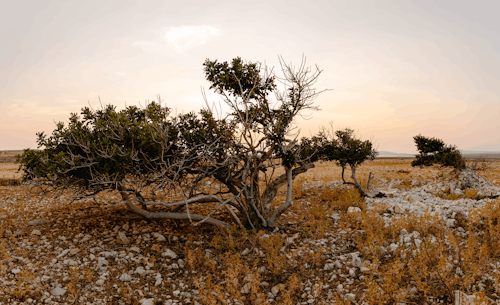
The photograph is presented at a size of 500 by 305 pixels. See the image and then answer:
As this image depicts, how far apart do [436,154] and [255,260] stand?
17.9m

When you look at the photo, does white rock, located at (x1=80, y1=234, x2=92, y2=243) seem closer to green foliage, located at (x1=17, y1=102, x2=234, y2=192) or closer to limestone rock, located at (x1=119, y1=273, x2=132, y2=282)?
green foliage, located at (x1=17, y1=102, x2=234, y2=192)

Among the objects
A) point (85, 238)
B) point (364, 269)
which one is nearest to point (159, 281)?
point (85, 238)

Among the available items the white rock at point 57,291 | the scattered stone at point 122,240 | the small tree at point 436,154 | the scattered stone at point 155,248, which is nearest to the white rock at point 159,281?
the scattered stone at point 155,248

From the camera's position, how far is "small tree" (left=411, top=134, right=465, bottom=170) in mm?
19562

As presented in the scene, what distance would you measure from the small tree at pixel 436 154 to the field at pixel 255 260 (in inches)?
367

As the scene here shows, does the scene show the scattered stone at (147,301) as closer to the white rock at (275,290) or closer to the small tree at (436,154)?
the white rock at (275,290)

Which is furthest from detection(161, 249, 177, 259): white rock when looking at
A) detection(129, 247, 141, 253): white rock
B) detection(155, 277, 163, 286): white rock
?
detection(155, 277, 163, 286): white rock

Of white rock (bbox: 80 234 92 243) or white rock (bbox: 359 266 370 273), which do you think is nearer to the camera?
white rock (bbox: 359 266 370 273)

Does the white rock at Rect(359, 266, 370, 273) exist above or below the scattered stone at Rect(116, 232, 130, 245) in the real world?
below

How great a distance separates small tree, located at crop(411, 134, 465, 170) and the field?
30.6 feet

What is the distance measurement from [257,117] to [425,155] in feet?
54.7

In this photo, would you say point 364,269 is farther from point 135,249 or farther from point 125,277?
point 135,249

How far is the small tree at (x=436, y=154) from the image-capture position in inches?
770

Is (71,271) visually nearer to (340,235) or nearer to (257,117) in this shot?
(257,117)
